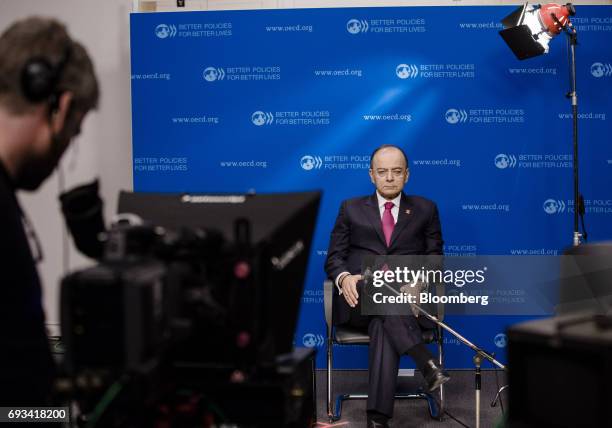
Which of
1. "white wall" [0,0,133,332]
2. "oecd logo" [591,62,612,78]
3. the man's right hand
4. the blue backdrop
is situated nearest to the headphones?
the man's right hand

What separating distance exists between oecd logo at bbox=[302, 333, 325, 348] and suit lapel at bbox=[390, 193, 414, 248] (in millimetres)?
1155

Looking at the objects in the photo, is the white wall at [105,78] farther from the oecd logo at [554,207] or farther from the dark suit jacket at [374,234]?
the dark suit jacket at [374,234]

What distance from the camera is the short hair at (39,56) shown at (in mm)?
1227

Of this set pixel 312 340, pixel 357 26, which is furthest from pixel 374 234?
pixel 357 26

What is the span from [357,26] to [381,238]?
168cm

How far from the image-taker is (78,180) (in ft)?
16.5

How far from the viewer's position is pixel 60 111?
1271 millimetres

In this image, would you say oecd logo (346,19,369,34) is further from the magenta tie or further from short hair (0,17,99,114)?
short hair (0,17,99,114)

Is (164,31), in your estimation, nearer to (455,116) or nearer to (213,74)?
(213,74)

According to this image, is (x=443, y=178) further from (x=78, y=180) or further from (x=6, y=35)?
(x=6, y=35)

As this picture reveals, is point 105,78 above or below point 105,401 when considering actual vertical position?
above

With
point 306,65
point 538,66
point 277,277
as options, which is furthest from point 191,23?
point 277,277

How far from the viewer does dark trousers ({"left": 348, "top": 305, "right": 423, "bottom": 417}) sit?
133 inches

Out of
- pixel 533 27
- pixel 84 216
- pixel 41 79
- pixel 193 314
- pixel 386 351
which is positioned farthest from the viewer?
pixel 533 27
